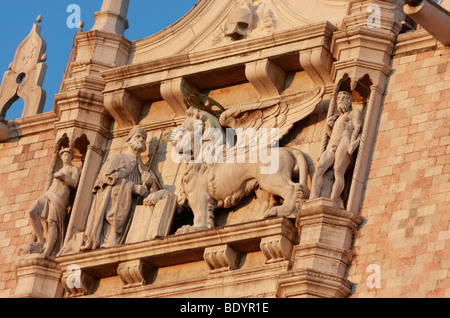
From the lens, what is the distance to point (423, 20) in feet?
54.5

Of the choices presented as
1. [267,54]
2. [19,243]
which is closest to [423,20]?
[267,54]

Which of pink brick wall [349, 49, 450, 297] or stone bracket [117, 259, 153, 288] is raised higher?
pink brick wall [349, 49, 450, 297]

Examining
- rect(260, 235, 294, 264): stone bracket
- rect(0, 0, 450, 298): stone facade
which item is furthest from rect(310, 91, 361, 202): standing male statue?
rect(260, 235, 294, 264): stone bracket

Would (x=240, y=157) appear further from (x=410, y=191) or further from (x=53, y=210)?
(x=53, y=210)

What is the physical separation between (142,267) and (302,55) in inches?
118

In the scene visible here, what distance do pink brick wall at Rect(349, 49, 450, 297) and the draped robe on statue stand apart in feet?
10.2

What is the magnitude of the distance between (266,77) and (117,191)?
2.21m

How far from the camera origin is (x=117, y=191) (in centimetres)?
1833

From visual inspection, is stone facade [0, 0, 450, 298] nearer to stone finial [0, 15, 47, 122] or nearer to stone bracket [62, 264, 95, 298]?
stone bracket [62, 264, 95, 298]

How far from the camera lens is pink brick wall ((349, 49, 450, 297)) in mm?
15734

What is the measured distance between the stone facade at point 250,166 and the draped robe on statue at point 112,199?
4 centimetres
